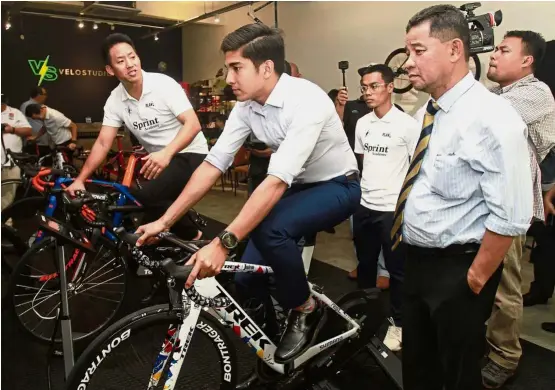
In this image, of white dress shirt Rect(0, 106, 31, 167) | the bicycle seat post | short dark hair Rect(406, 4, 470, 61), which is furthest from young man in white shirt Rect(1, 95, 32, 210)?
short dark hair Rect(406, 4, 470, 61)

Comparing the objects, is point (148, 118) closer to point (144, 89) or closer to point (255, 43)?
point (144, 89)

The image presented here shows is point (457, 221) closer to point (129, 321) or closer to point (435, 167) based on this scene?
point (435, 167)

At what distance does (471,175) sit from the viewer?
1461 millimetres

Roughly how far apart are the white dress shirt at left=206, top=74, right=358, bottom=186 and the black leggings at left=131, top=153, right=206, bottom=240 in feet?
3.29

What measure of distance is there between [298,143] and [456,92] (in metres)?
0.55

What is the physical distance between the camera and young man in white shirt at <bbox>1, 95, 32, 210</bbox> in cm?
454

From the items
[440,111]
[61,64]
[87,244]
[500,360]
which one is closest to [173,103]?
[87,244]

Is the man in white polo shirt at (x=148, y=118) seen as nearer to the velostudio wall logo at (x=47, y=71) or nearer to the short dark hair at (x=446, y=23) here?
the short dark hair at (x=446, y=23)

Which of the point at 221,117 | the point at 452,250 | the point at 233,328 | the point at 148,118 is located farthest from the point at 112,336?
the point at 221,117

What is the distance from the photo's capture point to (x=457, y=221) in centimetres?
151

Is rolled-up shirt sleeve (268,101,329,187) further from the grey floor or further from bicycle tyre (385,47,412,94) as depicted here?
bicycle tyre (385,47,412,94)

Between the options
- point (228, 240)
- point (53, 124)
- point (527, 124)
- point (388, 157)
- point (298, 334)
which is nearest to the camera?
point (228, 240)

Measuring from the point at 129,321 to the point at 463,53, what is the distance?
142 centimetres

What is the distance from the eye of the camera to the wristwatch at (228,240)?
1.48 metres
